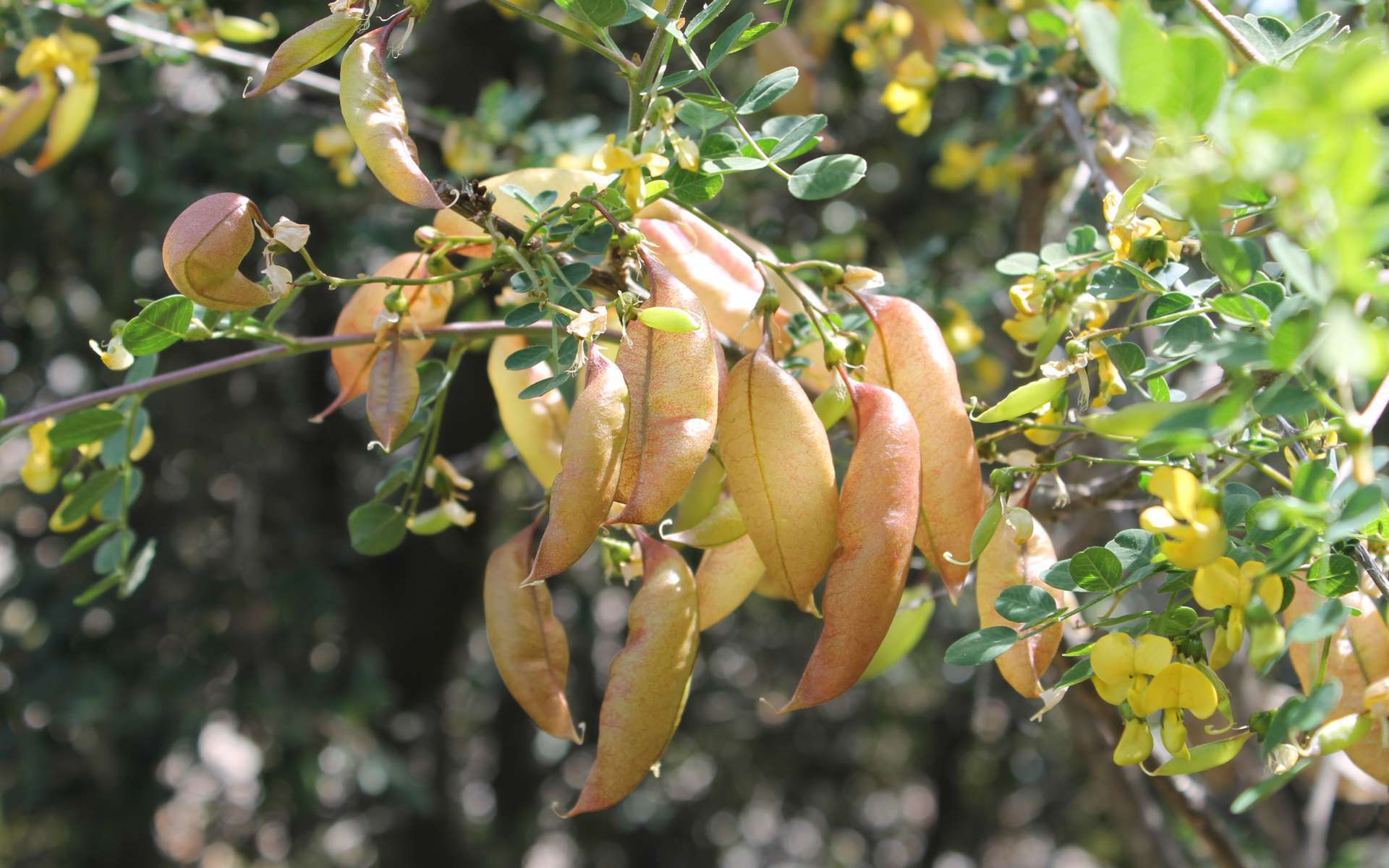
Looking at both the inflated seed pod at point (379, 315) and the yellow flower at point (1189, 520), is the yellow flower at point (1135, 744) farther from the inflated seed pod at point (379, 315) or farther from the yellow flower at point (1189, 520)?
the inflated seed pod at point (379, 315)

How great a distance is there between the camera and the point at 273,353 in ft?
2.59

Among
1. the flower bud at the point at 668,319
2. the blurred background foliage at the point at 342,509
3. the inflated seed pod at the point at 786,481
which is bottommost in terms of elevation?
the blurred background foliage at the point at 342,509

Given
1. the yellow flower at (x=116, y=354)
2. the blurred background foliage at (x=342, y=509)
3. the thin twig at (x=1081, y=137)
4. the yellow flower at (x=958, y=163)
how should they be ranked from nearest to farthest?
the yellow flower at (x=116, y=354) < the thin twig at (x=1081, y=137) < the blurred background foliage at (x=342, y=509) < the yellow flower at (x=958, y=163)

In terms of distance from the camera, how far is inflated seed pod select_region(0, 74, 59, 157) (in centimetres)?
120

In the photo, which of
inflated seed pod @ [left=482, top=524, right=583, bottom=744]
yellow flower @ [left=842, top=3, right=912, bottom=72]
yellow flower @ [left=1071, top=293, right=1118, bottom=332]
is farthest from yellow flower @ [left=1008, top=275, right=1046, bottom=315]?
yellow flower @ [left=842, top=3, right=912, bottom=72]

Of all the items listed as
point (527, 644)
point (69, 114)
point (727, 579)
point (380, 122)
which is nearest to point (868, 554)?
point (727, 579)

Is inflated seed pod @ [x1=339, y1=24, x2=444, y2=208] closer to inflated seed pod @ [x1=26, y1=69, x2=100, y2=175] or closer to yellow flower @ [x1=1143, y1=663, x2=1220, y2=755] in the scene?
yellow flower @ [x1=1143, y1=663, x2=1220, y2=755]

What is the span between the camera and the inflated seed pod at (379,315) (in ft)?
2.46

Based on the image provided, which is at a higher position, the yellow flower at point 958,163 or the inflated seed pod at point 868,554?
the inflated seed pod at point 868,554

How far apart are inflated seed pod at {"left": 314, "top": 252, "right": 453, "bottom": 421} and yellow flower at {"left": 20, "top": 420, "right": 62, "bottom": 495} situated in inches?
9.9

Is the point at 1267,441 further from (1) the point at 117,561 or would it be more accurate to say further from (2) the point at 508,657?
(1) the point at 117,561

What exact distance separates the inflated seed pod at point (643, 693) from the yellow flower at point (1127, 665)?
0.78ft

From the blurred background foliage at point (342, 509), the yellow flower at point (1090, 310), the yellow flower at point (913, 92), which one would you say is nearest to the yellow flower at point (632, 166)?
the yellow flower at point (1090, 310)

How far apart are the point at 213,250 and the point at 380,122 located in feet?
0.40
